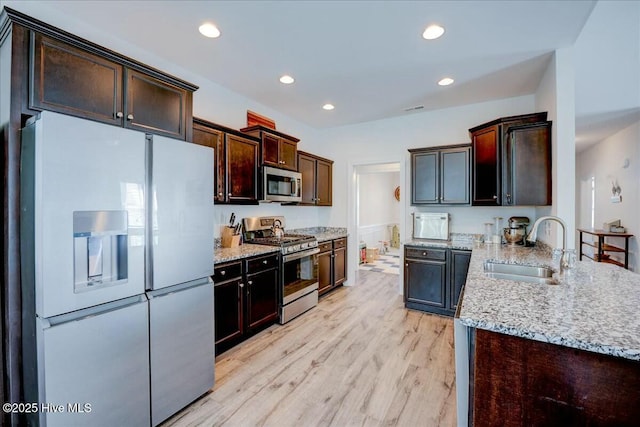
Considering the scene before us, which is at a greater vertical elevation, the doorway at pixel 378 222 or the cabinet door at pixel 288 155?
the cabinet door at pixel 288 155

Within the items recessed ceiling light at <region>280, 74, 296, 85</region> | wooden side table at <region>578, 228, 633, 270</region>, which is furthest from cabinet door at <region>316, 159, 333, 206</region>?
wooden side table at <region>578, 228, 633, 270</region>

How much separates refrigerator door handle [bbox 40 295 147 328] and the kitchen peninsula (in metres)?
1.79

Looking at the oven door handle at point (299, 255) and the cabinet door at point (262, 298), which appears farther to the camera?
the oven door handle at point (299, 255)

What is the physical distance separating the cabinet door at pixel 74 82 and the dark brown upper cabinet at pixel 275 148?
164 cm

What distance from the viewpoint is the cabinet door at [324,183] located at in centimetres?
479

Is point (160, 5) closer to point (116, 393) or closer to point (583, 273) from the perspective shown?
point (116, 393)

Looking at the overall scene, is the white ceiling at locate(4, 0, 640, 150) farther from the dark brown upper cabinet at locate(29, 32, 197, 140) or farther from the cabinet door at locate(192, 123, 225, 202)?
the cabinet door at locate(192, 123, 225, 202)

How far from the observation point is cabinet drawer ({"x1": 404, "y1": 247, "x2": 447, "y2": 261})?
369 centimetres

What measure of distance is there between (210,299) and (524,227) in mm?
3748

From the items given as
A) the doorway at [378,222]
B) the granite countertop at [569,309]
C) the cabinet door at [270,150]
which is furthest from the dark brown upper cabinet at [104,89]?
the doorway at [378,222]

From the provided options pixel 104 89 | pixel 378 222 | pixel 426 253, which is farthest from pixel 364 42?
pixel 378 222

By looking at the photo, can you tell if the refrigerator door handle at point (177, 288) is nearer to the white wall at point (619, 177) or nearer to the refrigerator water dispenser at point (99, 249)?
the refrigerator water dispenser at point (99, 249)

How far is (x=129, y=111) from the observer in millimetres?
2000

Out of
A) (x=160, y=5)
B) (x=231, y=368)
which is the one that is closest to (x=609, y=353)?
(x=231, y=368)
